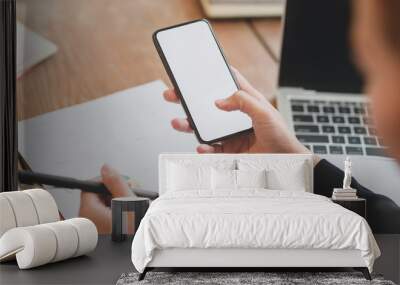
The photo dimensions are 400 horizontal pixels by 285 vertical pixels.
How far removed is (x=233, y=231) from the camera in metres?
4.20

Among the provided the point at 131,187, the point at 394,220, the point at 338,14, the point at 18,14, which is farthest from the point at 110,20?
the point at 394,220

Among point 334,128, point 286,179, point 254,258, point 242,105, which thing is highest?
point 242,105

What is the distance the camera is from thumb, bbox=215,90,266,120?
20.8 ft

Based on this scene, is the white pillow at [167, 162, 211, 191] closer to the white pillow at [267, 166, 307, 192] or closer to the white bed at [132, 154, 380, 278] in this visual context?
the white pillow at [267, 166, 307, 192]

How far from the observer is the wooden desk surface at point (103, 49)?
6523mm

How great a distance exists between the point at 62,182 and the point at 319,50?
3.07m

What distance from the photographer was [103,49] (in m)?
6.65

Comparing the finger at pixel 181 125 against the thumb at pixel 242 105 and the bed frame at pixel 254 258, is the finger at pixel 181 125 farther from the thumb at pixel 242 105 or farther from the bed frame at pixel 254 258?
the bed frame at pixel 254 258

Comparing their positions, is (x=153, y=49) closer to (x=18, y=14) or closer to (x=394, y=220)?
(x=18, y=14)

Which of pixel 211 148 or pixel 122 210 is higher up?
pixel 211 148

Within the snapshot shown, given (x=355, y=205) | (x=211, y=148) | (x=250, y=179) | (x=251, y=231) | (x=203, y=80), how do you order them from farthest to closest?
(x=211, y=148) < (x=203, y=80) < (x=355, y=205) < (x=250, y=179) < (x=251, y=231)

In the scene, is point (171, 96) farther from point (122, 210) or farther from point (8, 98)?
point (8, 98)

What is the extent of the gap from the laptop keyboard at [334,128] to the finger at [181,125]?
1092 mm

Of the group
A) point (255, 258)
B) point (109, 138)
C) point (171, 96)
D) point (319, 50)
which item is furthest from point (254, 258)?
point (319, 50)
